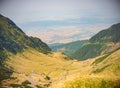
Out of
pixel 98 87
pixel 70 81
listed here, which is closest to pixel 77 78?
pixel 70 81

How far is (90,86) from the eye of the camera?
4163 inches

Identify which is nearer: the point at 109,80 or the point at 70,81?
the point at 70,81

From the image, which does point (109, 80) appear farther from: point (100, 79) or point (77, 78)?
point (77, 78)

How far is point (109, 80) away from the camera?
112 m

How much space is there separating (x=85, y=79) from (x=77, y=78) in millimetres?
3855

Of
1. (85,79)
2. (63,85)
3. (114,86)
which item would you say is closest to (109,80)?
(114,86)

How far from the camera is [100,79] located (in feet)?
363

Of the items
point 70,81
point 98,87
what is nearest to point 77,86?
point 70,81

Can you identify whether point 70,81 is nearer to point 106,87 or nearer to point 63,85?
point 63,85

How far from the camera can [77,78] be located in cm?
10500

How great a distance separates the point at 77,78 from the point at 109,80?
15.5 metres

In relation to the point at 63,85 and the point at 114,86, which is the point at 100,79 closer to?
the point at 114,86

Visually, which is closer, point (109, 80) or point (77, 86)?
point (77, 86)

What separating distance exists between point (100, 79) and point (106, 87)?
4.12 meters
